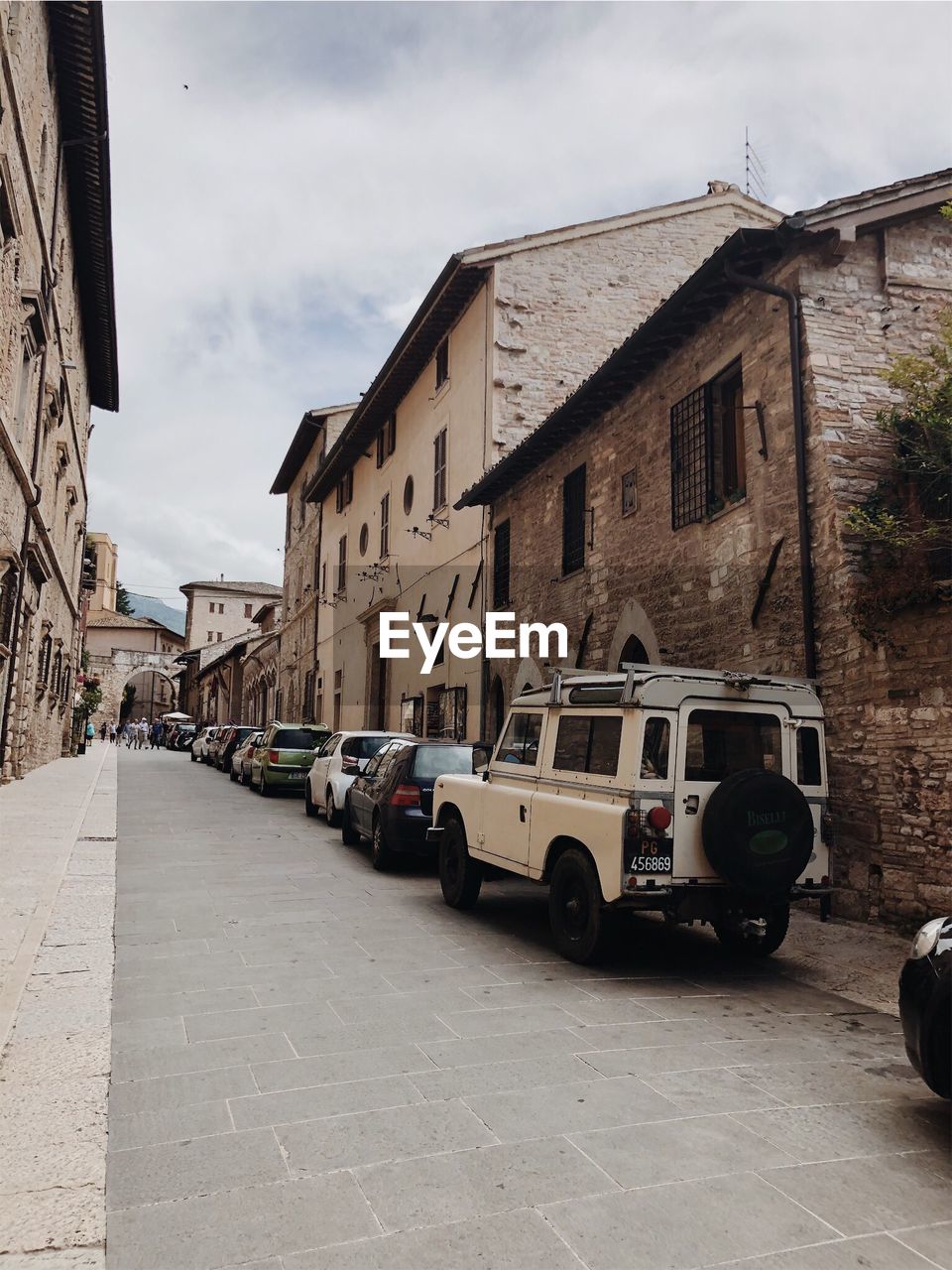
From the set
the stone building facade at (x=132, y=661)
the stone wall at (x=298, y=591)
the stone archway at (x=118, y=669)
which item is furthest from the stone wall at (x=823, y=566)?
the stone building facade at (x=132, y=661)

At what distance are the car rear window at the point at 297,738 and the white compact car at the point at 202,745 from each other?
13.7m

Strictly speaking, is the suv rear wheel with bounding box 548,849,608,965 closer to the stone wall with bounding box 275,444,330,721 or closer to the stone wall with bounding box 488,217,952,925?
the stone wall with bounding box 488,217,952,925

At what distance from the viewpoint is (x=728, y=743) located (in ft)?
19.7

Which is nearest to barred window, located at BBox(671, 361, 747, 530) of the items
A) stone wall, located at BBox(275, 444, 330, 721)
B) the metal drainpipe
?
the metal drainpipe

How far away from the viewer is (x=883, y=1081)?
13.4ft

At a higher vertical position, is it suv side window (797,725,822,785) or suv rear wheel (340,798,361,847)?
suv side window (797,725,822,785)

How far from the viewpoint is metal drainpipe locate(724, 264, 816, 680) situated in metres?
8.67

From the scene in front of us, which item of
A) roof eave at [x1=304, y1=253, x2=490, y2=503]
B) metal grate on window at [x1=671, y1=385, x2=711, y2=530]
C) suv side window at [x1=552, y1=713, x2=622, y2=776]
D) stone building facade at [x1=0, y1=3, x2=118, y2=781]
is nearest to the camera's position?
suv side window at [x1=552, y1=713, x2=622, y2=776]

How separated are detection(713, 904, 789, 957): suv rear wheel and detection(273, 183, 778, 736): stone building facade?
11.3 meters

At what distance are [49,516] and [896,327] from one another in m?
16.3

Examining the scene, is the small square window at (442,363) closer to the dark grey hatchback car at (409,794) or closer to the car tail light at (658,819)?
the dark grey hatchback car at (409,794)

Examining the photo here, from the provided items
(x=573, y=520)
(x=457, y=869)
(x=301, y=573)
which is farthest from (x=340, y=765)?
(x=301, y=573)

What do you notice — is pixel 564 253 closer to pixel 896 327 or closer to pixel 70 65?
pixel 70 65

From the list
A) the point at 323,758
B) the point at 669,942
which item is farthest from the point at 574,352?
the point at 669,942
